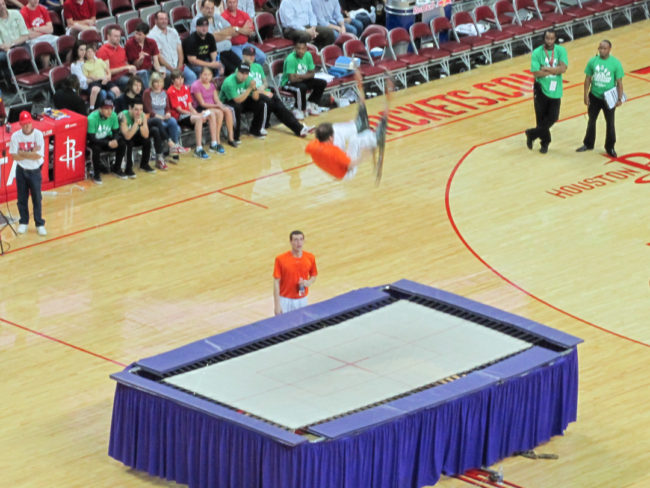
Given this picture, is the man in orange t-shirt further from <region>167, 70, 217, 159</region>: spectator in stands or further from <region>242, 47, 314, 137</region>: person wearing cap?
<region>242, 47, 314, 137</region>: person wearing cap

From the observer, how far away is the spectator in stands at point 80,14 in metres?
23.3

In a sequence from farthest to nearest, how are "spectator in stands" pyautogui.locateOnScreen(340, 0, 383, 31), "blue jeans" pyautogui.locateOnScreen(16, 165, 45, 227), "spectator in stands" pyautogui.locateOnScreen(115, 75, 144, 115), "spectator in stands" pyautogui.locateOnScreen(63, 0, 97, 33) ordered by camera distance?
"spectator in stands" pyautogui.locateOnScreen(340, 0, 383, 31), "spectator in stands" pyautogui.locateOnScreen(63, 0, 97, 33), "spectator in stands" pyautogui.locateOnScreen(115, 75, 144, 115), "blue jeans" pyautogui.locateOnScreen(16, 165, 45, 227)

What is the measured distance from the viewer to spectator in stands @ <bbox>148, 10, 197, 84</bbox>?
76.0 feet

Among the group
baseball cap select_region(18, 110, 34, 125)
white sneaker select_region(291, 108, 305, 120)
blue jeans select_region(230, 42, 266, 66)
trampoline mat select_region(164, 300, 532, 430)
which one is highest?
baseball cap select_region(18, 110, 34, 125)

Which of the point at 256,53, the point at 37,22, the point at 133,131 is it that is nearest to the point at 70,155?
the point at 133,131

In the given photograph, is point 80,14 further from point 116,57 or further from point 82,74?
point 82,74

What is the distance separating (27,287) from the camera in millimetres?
18297

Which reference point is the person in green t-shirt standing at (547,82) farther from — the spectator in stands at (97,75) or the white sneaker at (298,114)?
the spectator in stands at (97,75)

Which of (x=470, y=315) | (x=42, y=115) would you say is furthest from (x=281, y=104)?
(x=470, y=315)

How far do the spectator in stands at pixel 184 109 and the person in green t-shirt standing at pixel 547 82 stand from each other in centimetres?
530

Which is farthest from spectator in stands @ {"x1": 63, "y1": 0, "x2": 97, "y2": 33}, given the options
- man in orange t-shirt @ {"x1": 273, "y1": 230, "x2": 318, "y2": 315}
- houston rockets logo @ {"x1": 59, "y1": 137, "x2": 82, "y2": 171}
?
man in orange t-shirt @ {"x1": 273, "y1": 230, "x2": 318, "y2": 315}

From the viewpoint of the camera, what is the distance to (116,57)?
22.6 metres

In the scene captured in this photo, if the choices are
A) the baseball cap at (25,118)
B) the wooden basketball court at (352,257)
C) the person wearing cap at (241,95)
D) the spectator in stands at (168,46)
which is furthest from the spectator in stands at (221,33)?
the baseball cap at (25,118)

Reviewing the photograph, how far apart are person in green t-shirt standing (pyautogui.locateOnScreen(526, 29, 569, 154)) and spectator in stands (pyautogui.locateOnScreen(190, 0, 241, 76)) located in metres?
5.13
